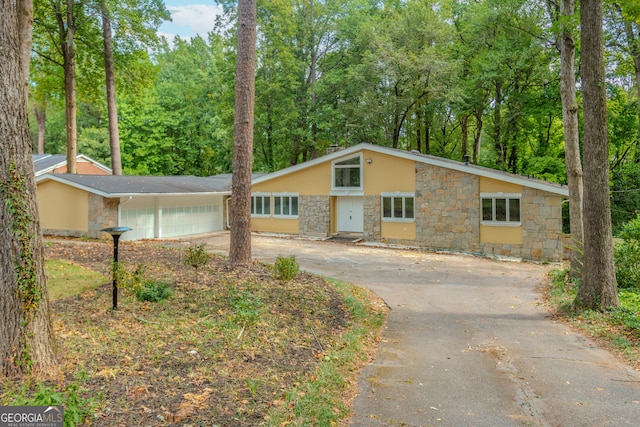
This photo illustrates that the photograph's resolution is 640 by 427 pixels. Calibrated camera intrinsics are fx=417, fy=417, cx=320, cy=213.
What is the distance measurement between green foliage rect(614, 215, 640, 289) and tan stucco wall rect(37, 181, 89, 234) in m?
16.9

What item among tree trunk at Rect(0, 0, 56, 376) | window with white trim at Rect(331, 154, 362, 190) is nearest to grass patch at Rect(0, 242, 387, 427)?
tree trunk at Rect(0, 0, 56, 376)

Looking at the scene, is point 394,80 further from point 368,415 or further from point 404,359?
point 368,415

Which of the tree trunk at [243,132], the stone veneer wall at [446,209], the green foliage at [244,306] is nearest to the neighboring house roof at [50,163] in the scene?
the tree trunk at [243,132]

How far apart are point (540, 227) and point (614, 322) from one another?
8.77 metres

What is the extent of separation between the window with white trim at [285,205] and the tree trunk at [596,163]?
14.3 metres

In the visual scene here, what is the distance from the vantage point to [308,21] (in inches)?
1048

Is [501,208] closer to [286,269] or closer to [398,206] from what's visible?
[398,206]

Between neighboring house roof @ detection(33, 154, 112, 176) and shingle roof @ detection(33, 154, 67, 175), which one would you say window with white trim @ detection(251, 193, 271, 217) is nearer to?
neighboring house roof @ detection(33, 154, 112, 176)

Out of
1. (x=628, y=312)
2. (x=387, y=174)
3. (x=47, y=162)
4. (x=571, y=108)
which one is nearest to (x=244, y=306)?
(x=628, y=312)

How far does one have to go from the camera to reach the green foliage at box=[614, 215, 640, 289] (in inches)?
355

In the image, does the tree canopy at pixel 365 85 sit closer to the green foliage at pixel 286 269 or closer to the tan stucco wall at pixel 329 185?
the tan stucco wall at pixel 329 185

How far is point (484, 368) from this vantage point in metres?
4.94

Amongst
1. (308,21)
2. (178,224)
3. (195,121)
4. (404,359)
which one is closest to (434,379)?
(404,359)

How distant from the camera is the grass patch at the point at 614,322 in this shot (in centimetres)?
566
